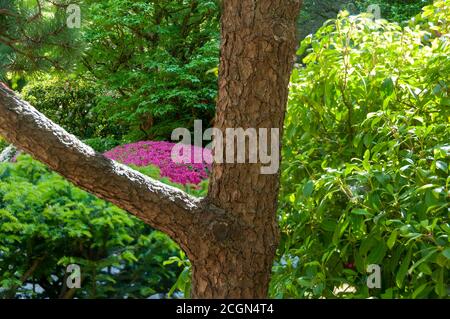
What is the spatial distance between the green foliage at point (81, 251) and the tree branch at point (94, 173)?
84 centimetres

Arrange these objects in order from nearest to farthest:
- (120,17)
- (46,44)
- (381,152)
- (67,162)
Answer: (67,162) < (381,152) < (46,44) < (120,17)

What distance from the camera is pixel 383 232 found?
183 centimetres

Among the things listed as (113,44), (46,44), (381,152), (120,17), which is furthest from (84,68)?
(381,152)

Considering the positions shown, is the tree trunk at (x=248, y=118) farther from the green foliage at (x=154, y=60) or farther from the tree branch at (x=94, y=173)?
the green foliage at (x=154, y=60)

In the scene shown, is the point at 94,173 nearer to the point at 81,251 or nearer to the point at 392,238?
the point at 392,238

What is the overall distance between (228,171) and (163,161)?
4.54m

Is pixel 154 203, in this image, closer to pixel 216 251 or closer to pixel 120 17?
pixel 216 251

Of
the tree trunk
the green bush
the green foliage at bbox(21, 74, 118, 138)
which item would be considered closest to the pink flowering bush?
the green bush

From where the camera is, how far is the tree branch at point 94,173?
5.02 feet

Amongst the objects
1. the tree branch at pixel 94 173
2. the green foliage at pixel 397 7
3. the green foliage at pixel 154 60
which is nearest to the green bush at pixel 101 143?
the green foliage at pixel 154 60

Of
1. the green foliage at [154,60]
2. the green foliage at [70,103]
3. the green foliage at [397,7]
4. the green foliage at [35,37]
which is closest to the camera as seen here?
the green foliage at [35,37]

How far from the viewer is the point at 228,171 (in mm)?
1574

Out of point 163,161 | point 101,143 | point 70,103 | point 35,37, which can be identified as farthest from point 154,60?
point 35,37
